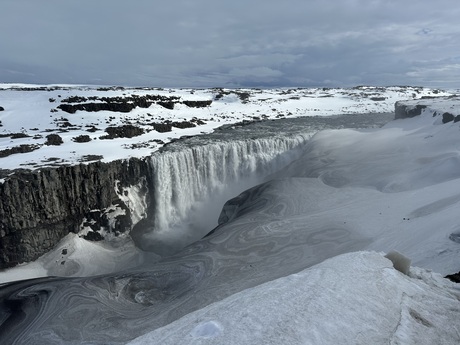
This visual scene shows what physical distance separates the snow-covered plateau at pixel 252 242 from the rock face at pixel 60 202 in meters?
0.59

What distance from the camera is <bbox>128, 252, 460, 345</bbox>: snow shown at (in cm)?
512

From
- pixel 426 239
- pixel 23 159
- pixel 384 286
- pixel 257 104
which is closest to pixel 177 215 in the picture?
pixel 23 159

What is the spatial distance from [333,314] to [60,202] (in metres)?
24.6

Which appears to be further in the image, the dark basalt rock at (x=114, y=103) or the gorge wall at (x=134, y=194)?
the dark basalt rock at (x=114, y=103)

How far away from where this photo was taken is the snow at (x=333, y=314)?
16.8ft

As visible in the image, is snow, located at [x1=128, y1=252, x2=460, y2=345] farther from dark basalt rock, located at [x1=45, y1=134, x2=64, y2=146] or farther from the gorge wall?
dark basalt rock, located at [x1=45, y1=134, x2=64, y2=146]

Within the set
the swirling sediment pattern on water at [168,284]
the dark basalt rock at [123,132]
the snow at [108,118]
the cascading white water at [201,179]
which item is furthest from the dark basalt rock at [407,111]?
the dark basalt rock at [123,132]

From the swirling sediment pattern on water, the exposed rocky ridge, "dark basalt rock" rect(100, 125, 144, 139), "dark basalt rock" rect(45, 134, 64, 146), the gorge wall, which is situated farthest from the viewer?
"dark basalt rock" rect(100, 125, 144, 139)

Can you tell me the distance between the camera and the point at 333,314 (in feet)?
18.1

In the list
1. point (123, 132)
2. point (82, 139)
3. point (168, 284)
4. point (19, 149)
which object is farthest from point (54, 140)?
point (168, 284)

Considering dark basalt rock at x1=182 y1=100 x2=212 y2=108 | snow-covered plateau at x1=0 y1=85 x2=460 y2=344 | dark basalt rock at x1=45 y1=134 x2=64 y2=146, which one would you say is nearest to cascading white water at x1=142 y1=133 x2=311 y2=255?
snow-covered plateau at x1=0 y1=85 x2=460 y2=344

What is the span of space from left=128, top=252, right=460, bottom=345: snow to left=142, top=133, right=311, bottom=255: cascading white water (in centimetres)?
2160

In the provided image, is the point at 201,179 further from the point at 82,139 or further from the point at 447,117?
the point at 447,117

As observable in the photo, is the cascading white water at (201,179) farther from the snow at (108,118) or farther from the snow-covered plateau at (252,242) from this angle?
the snow at (108,118)
